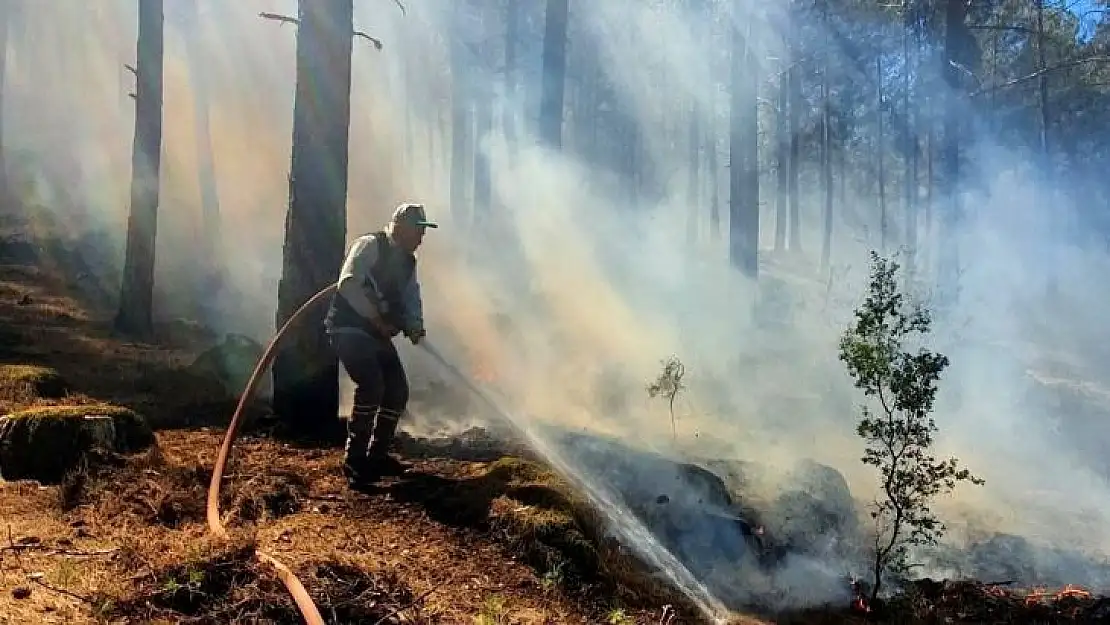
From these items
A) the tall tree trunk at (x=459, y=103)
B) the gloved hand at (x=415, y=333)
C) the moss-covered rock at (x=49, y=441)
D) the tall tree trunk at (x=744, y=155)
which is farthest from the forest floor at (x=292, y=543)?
the tall tree trunk at (x=459, y=103)

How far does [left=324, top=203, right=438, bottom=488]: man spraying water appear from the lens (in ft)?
16.2

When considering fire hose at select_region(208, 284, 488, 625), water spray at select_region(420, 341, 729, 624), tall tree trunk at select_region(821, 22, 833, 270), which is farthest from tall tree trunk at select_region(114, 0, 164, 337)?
tall tree trunk at select_region(821, 22, 833, 270)

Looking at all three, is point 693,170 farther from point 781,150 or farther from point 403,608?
point 403,608

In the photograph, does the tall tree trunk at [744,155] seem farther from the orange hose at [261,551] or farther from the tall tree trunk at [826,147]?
the tall tree trunk at [826,147]

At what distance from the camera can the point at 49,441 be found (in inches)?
184

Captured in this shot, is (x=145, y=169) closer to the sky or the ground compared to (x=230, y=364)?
closer to the sky

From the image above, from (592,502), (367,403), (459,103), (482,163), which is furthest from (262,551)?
(459,103)

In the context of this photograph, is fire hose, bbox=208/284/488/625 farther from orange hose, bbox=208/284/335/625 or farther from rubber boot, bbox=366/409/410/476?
rubber boot, bbox=366/409/410/476

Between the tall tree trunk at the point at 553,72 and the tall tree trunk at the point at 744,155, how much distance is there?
3545mm

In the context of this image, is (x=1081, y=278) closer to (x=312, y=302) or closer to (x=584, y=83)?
(x=584, y=83)

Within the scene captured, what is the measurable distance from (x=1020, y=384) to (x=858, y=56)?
16894mm

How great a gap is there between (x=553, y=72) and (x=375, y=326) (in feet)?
36.7

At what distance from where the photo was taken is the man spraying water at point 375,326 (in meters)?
4.95

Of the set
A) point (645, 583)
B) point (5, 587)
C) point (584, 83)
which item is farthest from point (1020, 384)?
point (584, 83)
